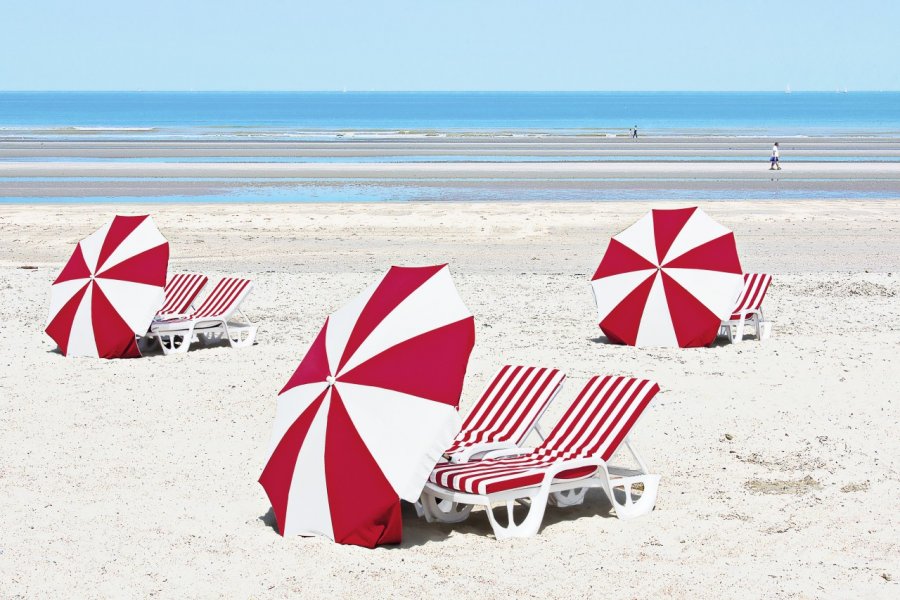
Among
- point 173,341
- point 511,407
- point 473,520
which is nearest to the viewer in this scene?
point 473,520

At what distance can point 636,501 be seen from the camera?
758cm

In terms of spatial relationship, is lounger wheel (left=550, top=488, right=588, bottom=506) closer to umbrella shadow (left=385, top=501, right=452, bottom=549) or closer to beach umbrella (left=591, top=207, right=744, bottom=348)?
umbrella shadow (left=385, top=501, right=452, bottom=549)

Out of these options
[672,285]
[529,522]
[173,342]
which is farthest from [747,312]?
[529,522]

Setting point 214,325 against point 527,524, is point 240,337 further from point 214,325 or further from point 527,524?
point 527,524

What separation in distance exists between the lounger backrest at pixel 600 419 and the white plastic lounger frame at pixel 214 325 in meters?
5.63

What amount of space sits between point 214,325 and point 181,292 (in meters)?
0.97

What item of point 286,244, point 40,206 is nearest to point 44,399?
point 286,244

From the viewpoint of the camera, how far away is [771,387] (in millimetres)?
10367

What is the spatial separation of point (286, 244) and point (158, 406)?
11936 mm

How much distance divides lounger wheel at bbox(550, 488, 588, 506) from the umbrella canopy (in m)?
5.85

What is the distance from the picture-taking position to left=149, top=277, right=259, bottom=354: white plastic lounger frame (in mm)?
12344

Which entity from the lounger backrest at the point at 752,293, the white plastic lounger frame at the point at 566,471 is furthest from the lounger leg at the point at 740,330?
the white plastic lounger frame at the point at 566,471

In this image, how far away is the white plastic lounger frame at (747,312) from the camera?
1240cm

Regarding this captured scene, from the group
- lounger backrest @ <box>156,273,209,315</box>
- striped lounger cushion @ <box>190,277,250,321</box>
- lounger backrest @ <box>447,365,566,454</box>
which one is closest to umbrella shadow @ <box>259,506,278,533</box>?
lounger backrest @ <box>447,365,566,454</box>
